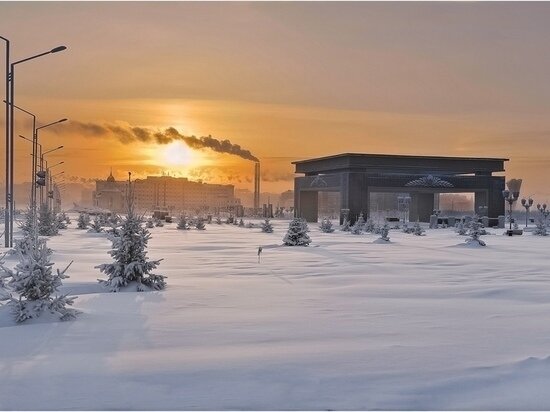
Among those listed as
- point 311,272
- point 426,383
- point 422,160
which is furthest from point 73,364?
point 422,160

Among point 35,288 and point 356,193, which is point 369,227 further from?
point 35,288

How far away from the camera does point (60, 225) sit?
168 ft

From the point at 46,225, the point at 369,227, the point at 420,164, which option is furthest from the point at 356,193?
the point at 46,225

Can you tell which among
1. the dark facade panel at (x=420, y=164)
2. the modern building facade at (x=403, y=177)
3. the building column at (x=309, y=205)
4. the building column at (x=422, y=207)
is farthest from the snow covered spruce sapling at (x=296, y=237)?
the building column at (x=422, y=207)

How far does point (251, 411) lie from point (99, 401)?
148 centimetres

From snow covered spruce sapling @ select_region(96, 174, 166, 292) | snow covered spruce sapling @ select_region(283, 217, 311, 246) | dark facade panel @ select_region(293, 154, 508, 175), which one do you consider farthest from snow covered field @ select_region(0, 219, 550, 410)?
dark facade panel @ select_region(293, 154, 508, 175)

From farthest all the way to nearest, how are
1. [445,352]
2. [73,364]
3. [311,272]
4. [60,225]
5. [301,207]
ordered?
[301,207] < [60,225] < [311,272] < [445,352] < [73,364]

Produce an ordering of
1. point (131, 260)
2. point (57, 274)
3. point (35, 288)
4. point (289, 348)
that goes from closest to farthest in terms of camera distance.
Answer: point (289, 348), point (35, 288), point (57, 274), point (131, 260)

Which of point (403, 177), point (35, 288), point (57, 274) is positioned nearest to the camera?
point (35, 288)

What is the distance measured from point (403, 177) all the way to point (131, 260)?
58.0 m

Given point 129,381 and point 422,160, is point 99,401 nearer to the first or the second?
point 129,381

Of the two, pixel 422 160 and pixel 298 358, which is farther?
pixel 422 160

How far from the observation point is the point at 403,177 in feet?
227

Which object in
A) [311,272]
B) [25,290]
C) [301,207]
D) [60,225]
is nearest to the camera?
[25,290]
